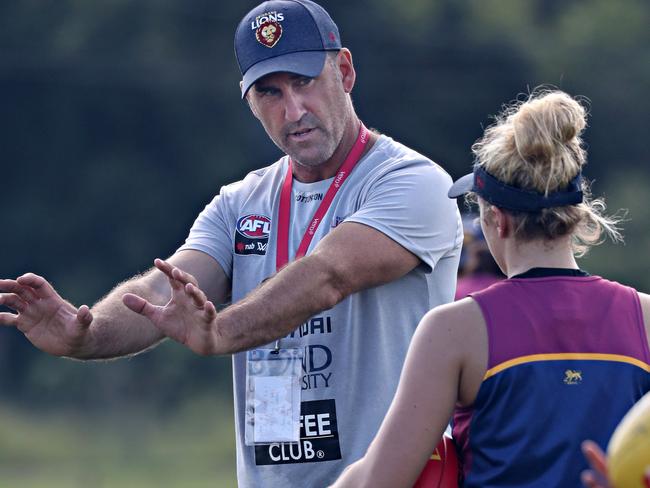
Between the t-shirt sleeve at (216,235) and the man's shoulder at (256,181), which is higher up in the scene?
the man's shoulder at (256,181)

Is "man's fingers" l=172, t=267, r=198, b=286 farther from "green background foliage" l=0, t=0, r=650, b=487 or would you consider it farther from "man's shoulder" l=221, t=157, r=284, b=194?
"green background foliage" l=0, t=0, r=650, b=487

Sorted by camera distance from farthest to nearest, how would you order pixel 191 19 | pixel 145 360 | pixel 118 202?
pixel 191 19 → pixel 118 202 → pixel 145 360

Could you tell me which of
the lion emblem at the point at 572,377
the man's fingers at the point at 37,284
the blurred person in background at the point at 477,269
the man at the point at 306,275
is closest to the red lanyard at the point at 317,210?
the man at the point at 306,275

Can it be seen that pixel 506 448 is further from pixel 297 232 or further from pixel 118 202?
pixel 118 202

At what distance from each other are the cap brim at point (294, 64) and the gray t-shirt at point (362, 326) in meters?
0.31

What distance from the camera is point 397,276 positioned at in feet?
13.6

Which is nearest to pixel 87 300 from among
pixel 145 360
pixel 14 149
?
pixel 145 360

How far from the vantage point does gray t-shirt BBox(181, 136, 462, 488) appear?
415 cm

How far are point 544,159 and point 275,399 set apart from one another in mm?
1222

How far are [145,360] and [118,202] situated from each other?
316 cm

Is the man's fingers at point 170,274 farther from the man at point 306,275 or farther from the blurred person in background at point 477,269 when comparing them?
the blurred person in background at point 477,269

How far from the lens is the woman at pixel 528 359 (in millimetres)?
3201

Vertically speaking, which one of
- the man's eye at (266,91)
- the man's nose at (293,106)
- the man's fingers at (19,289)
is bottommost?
the man's fingers at (19,289)

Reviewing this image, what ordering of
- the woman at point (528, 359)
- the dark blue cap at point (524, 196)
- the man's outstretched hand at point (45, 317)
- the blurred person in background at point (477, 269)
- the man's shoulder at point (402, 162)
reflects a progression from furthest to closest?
the blurred person in background at point (477, 269) < the man's shoulder at point (402, 162) < the man's outstretched hand at point (45, 317) < the dark blue cap at point (524, 196) < the woman at point (528, 359)
